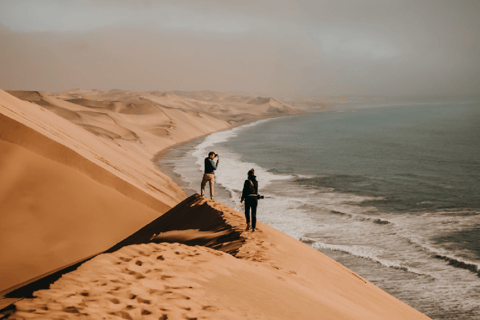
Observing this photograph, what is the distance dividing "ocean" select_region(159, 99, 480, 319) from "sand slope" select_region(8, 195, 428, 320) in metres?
2.90

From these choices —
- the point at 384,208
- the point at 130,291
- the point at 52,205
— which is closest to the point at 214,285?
the point at 130,291

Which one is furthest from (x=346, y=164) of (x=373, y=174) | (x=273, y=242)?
(x=273, y=242)

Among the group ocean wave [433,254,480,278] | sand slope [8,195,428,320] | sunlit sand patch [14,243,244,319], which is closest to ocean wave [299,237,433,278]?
ocean wave [433,254,480,278]

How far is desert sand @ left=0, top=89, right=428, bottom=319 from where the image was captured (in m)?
3.80

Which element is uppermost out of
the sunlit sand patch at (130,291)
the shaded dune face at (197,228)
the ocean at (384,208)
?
the sunlit sand patch at (130,291)

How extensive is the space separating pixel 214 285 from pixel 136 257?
1179 millimetres

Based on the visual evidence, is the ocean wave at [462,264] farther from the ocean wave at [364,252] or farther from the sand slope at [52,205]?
the sand slope at [52,205]

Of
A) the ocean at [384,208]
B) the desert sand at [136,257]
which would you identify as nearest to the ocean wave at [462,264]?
the ocean at [384,208]

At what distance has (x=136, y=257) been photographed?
4.99 m

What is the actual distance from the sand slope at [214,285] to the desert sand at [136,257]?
18 mm

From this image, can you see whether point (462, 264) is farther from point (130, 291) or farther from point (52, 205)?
point (52, 205)

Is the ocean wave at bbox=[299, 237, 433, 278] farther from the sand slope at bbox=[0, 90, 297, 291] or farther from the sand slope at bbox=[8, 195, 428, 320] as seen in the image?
the sand slope at bbox=[0, 90, 297, 291]

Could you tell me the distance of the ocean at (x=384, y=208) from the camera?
34.0 ft

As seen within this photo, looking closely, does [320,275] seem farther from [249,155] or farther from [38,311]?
[249,155]
